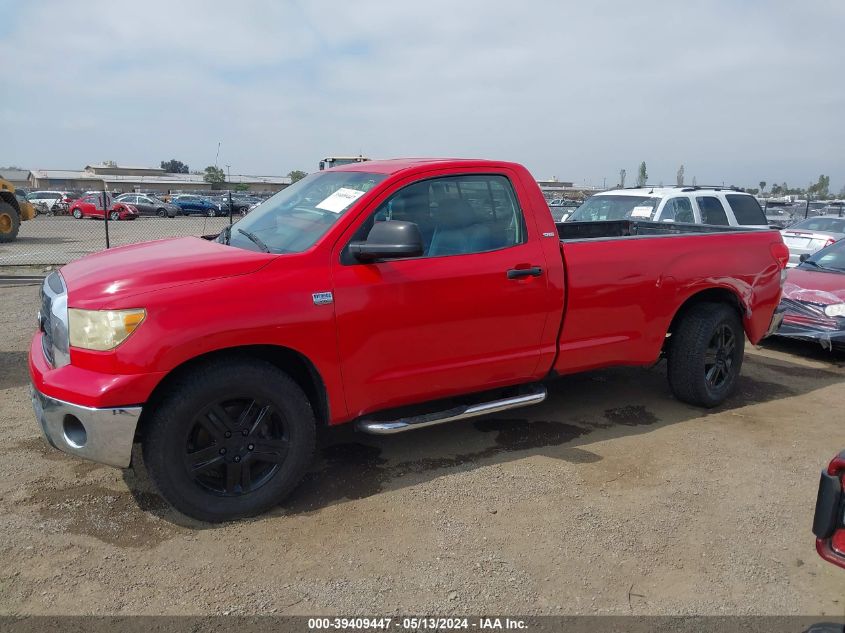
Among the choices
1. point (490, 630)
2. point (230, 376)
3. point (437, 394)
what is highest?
point (230, 376)

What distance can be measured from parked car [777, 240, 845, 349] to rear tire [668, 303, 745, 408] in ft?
6.12

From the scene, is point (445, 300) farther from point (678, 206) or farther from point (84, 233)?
point (84, 233)

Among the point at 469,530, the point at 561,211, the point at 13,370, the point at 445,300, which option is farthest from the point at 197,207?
the point at 469,530

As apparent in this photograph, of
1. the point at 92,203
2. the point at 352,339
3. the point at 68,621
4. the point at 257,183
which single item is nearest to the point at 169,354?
the point at 352,339

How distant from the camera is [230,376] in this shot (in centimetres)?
329

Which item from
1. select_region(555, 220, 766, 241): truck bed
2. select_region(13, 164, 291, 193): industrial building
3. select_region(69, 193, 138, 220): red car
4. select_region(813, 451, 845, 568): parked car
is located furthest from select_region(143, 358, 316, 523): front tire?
select_region(13, 164, 291, 193): industrial building

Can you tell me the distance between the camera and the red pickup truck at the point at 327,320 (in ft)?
10.4

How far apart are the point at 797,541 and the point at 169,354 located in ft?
10.8

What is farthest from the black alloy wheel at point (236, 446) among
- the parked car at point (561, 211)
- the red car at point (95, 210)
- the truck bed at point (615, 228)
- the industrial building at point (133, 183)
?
the industrial building at point (133, 183)

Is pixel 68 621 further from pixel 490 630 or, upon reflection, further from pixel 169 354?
pixel 490 630

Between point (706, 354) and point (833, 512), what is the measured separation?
3411 millimetres

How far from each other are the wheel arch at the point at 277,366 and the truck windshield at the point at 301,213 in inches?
22.8

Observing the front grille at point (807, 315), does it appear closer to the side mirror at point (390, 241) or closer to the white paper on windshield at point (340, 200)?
the side mirror at point (390, 241)

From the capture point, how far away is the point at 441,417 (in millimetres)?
3842
